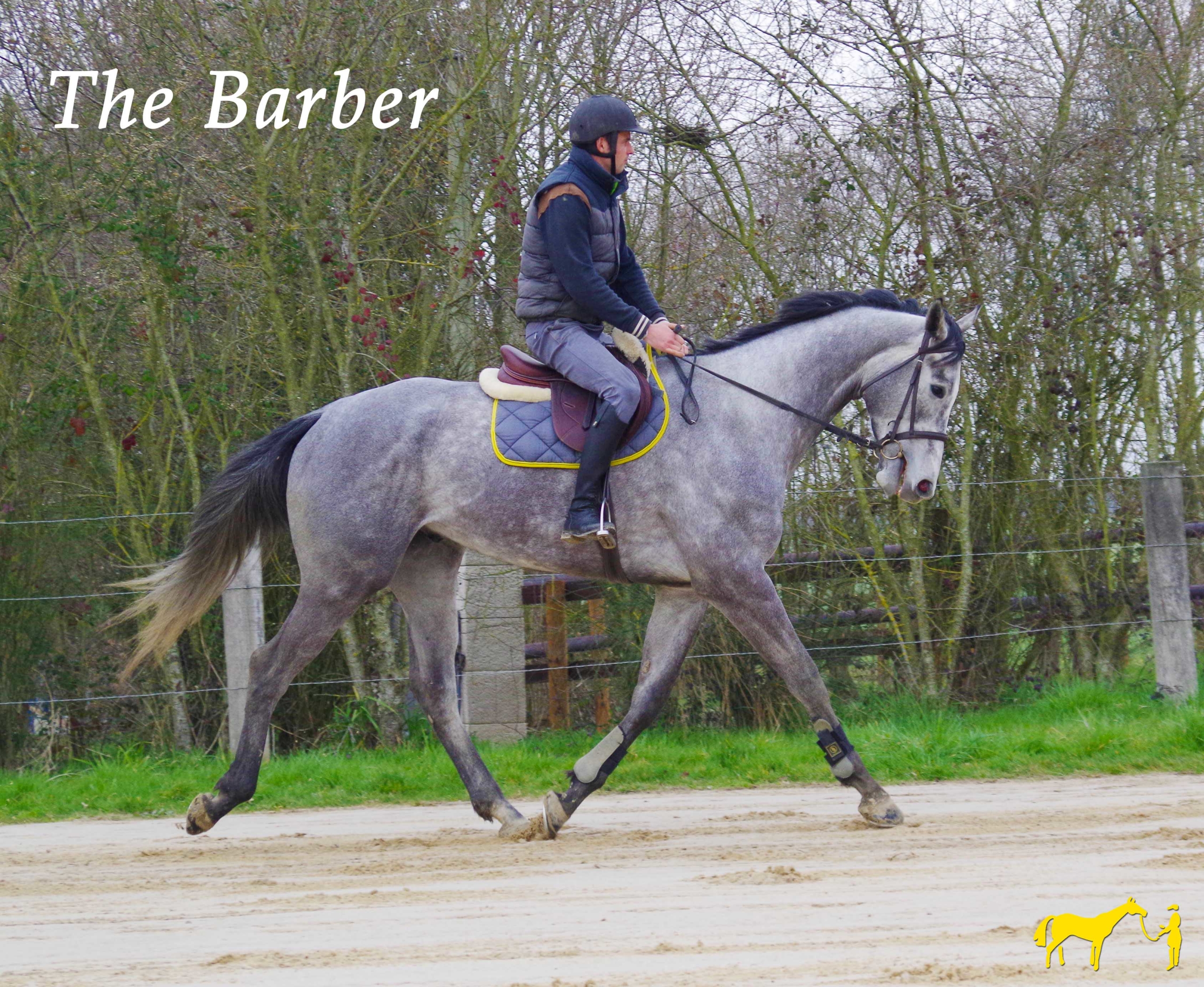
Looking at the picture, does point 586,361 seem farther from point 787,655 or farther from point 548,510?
point 787,655

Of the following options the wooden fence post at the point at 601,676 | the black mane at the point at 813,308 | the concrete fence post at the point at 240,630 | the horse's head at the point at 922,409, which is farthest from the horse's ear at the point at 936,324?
the concrete fence post at the point at 240,630

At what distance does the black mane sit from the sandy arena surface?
211cm

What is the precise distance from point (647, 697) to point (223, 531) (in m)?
2.07

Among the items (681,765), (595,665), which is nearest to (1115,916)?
(681,765)

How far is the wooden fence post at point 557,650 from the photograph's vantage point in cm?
816

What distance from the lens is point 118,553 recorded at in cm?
809

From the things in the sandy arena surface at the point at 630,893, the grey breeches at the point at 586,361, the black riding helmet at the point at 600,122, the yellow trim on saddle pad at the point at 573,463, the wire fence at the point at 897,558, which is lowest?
the sandy arena surface at the point at 630,893

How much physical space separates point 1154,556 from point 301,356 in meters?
5.32

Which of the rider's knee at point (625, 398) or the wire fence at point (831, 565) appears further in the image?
the wire fence at point (831, 565)

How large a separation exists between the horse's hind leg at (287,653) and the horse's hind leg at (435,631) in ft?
1.17

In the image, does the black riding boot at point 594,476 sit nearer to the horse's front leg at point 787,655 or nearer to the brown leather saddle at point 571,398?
the brown leather saddle at point 571,398

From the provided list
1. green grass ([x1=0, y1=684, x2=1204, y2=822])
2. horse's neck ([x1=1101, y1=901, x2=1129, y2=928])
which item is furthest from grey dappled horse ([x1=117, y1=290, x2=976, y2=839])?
horse's neck ([x1=1101, y1=901, x2=1129, y2=928])

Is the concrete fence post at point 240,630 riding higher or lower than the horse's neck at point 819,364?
lower

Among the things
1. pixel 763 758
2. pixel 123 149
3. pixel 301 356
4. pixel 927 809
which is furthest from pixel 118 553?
pixel 927 809
